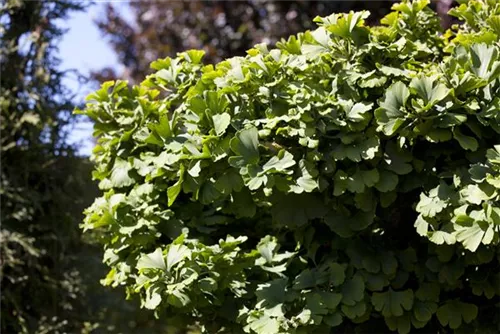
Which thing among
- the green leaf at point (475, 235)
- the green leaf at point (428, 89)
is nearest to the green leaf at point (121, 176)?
the green leaf at point (428, 89)

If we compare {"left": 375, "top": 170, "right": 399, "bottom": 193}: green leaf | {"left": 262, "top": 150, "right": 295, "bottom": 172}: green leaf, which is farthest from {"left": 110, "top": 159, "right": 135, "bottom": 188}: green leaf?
{"left": 375, "top": 170, "right": 399, "bottom": 193}: green leaf

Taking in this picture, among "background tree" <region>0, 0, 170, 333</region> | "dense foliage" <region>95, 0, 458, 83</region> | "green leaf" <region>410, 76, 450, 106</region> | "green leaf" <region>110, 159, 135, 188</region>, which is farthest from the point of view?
"dense foliage" <region>95, 0, 458, 83</region>

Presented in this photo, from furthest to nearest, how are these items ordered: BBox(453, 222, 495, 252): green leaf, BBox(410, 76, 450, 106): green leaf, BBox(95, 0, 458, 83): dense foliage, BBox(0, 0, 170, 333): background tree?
BBox(95, 0, 458, 83): dense foliage
BBox(0, 0, 170, 333): background tree
BBox(410, 76, 450, 106): green leaf
BBox(453, 222, 495, 252): green leaf

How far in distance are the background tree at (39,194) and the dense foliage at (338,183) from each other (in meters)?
1.72

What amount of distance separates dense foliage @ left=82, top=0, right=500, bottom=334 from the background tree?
172cm

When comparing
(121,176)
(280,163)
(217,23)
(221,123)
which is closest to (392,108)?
(280,163)

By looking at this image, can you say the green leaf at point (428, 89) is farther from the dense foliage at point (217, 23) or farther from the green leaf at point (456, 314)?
the dense foliage at point (217, 23)

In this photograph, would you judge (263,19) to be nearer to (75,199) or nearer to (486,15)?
(75,199)

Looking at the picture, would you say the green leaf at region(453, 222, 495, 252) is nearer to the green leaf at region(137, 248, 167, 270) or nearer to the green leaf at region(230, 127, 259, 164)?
the green leaf at region(230, 127, 259, 164)

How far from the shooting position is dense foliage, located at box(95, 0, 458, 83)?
5.79m

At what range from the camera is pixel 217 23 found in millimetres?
6184

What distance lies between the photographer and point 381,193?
7.59 feet

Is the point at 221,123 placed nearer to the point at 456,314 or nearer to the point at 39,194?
the point at 456,314

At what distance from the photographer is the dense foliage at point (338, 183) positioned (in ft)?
7.07
